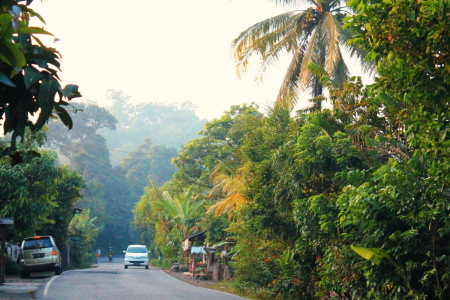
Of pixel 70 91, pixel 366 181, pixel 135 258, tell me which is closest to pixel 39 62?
pixel 70 91

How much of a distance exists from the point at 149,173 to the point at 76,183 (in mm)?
44716

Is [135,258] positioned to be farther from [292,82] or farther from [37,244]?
[292,82]

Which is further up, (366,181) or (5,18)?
(366,181)

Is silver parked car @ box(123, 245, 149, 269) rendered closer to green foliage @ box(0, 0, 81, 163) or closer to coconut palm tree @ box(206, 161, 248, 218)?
coconut palm tree @ box(206, 161, 248, 218)

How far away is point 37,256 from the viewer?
23.4 meters

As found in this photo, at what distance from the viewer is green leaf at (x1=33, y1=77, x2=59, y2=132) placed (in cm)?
374

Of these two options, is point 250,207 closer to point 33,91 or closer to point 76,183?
point 33,91

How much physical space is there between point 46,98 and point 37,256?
2139 cm

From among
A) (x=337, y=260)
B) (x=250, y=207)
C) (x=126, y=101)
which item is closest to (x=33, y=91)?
(x=337, y=260)

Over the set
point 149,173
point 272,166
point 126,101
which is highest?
point 126,101

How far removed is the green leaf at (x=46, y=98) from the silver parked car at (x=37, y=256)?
21256 millimetres

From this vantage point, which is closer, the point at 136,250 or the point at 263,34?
the point at 263,34

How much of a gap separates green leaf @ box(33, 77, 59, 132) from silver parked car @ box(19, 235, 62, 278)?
21256mm

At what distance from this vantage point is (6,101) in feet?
13.2
